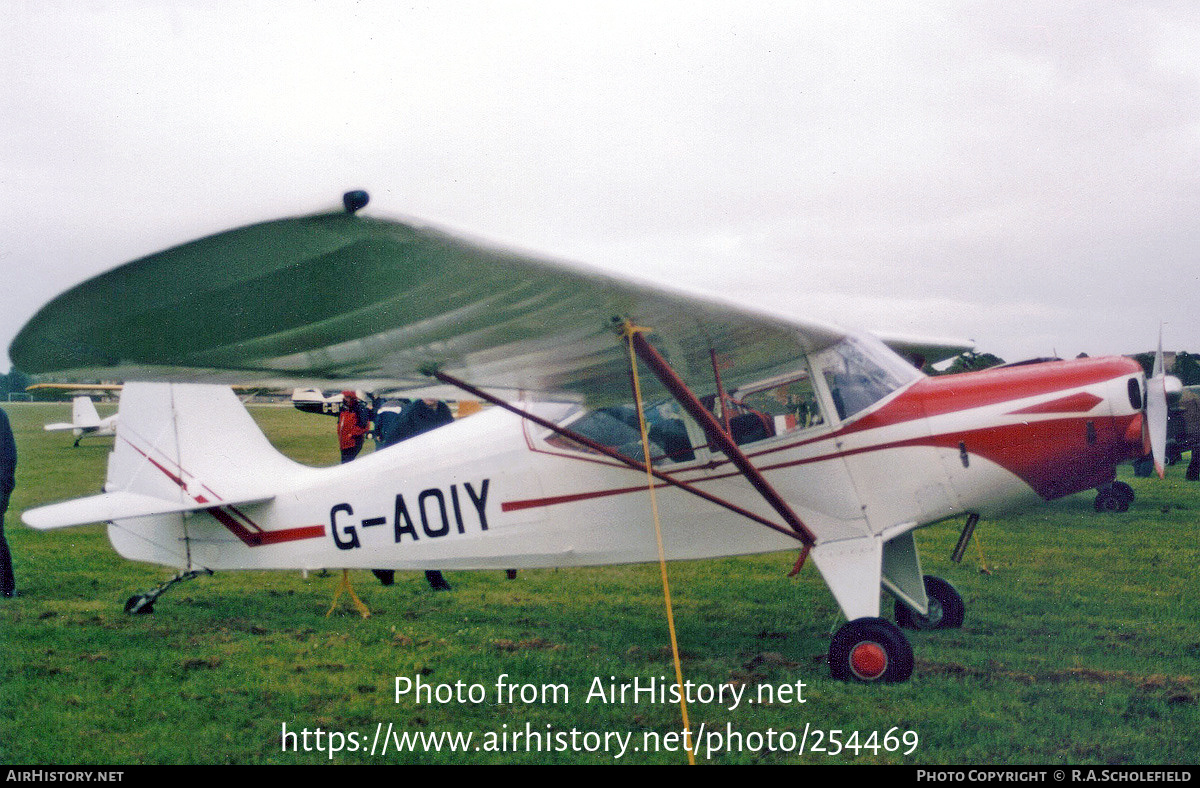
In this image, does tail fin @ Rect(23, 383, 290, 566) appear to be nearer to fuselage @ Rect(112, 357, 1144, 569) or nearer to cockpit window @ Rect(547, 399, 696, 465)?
fuselage @ Rect(112, 357, 1144, 569)

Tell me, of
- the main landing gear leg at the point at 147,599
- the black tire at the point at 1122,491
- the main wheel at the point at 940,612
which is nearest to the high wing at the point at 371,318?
the main wheel at the point at 940,612

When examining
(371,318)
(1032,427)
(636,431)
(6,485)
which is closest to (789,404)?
(636,431)

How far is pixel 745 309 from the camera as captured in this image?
404 cm

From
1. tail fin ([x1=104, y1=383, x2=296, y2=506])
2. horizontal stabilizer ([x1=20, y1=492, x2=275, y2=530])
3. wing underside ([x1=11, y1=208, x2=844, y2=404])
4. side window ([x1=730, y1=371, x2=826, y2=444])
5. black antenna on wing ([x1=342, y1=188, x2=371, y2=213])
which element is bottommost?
horizontal stabilizer ([x1=20, y1=492, x2=275, y2=530])

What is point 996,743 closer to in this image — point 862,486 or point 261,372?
point 862,486

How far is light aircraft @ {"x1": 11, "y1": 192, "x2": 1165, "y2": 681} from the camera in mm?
2865

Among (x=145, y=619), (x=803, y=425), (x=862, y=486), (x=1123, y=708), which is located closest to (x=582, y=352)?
(x=803, y=425)

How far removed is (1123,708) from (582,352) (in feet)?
10.4

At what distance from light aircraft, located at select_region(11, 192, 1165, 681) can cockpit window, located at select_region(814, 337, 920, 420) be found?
13 millimetres

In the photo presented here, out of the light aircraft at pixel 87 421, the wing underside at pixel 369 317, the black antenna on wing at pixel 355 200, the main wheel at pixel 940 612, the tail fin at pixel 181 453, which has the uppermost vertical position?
the black antenna on wing at pixel 355 200

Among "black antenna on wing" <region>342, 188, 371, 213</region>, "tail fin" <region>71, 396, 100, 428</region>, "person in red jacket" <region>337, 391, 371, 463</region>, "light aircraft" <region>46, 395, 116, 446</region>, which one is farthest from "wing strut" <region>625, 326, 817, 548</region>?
"tail fin" <region>71, 396, 100, 428</region>

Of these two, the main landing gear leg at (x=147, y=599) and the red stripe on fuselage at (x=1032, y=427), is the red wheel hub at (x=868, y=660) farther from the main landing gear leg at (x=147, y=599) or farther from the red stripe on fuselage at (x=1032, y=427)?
the main landing gear leg at (x=147, y=599)

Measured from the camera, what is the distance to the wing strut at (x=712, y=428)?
3.78m

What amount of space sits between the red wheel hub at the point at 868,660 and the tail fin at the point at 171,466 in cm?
408
